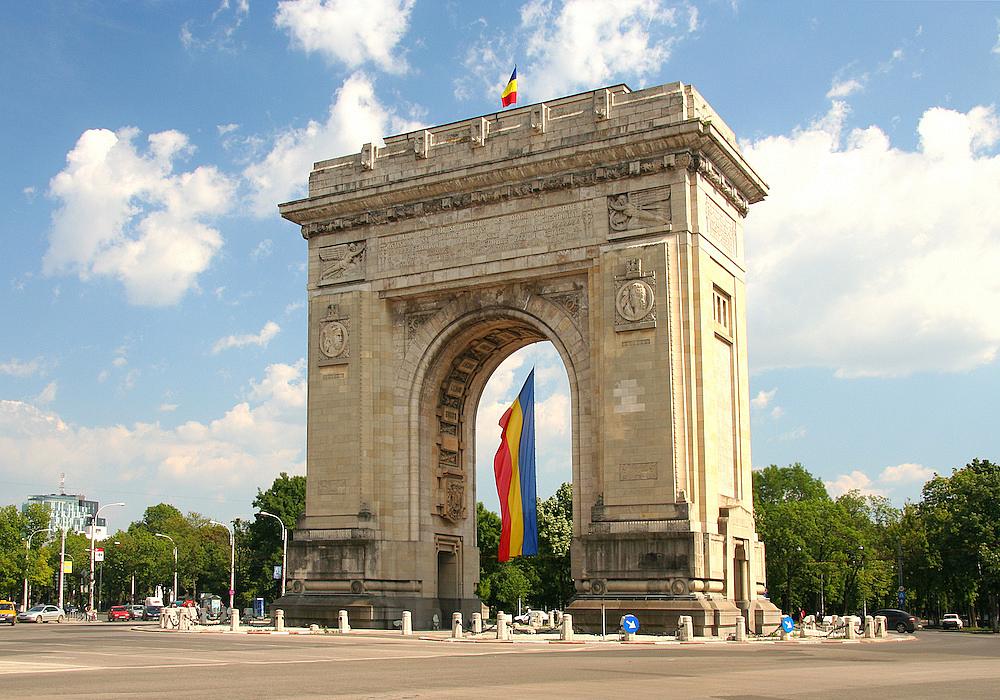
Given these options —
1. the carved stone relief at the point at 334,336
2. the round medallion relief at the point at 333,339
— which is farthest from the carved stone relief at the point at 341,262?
the round medallion relief at the point at 333,339

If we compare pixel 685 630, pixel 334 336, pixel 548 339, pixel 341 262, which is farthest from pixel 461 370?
pixel 685 630

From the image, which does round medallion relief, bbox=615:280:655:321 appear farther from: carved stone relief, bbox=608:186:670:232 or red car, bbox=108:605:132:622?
red car, bbox=108:605:132:622

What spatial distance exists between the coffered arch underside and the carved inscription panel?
1.46 m

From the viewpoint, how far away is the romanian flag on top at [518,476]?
45000mm

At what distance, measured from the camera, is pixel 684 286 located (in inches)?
1591

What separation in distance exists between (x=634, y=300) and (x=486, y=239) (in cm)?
695

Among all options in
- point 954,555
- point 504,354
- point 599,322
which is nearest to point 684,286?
point 599,322

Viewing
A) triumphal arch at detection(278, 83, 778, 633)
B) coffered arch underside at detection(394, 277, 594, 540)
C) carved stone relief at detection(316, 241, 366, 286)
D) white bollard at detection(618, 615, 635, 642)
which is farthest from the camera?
carved stone relief at detection(316, 241, 366, 286)

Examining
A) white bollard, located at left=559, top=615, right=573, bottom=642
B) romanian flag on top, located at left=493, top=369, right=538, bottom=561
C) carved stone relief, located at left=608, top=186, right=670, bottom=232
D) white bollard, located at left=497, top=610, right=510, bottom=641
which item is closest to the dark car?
romanian flag on top, located at left=493, top=369, right=538, bottom=561

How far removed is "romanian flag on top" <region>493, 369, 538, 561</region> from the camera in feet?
148

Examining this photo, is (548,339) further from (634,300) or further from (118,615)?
(118,615)

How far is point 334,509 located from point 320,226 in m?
11.9

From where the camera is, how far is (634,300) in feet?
134

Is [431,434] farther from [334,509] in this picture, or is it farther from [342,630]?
[342,630]
